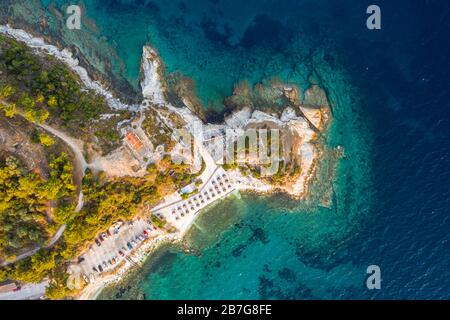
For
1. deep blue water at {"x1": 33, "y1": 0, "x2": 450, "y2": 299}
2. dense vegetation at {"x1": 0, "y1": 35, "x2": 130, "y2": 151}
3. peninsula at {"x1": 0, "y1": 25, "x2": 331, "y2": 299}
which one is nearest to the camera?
dense vegetation at {"x1": 0, "y1": 35, "x2": 130, "y2": 151}

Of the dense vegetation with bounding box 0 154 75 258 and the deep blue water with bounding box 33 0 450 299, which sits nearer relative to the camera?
the dense vegetation with bounding box 0 154 75 258

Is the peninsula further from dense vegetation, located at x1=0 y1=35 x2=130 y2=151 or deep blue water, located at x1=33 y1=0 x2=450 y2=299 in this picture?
deep blue water, located at x1=33 y1=0 x2=450 y2=299

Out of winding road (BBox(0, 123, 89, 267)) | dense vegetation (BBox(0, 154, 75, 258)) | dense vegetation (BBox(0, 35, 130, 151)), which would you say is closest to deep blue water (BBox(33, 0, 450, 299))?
dense vegetation (BBox(0, 35, 130, 151))

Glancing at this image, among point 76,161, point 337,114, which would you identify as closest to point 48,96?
point 76,161

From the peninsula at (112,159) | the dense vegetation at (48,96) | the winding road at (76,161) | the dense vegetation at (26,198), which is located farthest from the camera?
the winding road at (76,161)

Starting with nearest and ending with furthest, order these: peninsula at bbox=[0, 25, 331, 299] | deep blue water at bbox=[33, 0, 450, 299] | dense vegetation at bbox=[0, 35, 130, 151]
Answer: dense vegetation at bbox=[0, 35, 130, 151] → peninsula at bbox=[0, 25, 331, 299] → deep blue water at bbox=[33, 0, 450, 299]

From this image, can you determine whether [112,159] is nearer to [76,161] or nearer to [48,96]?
[76,161]

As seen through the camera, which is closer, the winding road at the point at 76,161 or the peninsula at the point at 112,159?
the peninsula at the point at 112,159

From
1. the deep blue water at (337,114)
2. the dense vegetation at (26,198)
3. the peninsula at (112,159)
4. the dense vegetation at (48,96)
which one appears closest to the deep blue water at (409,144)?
the deep blue water at (337,114)

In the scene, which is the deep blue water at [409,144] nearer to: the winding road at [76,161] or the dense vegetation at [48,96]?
the dense vegetation at [48,96]
